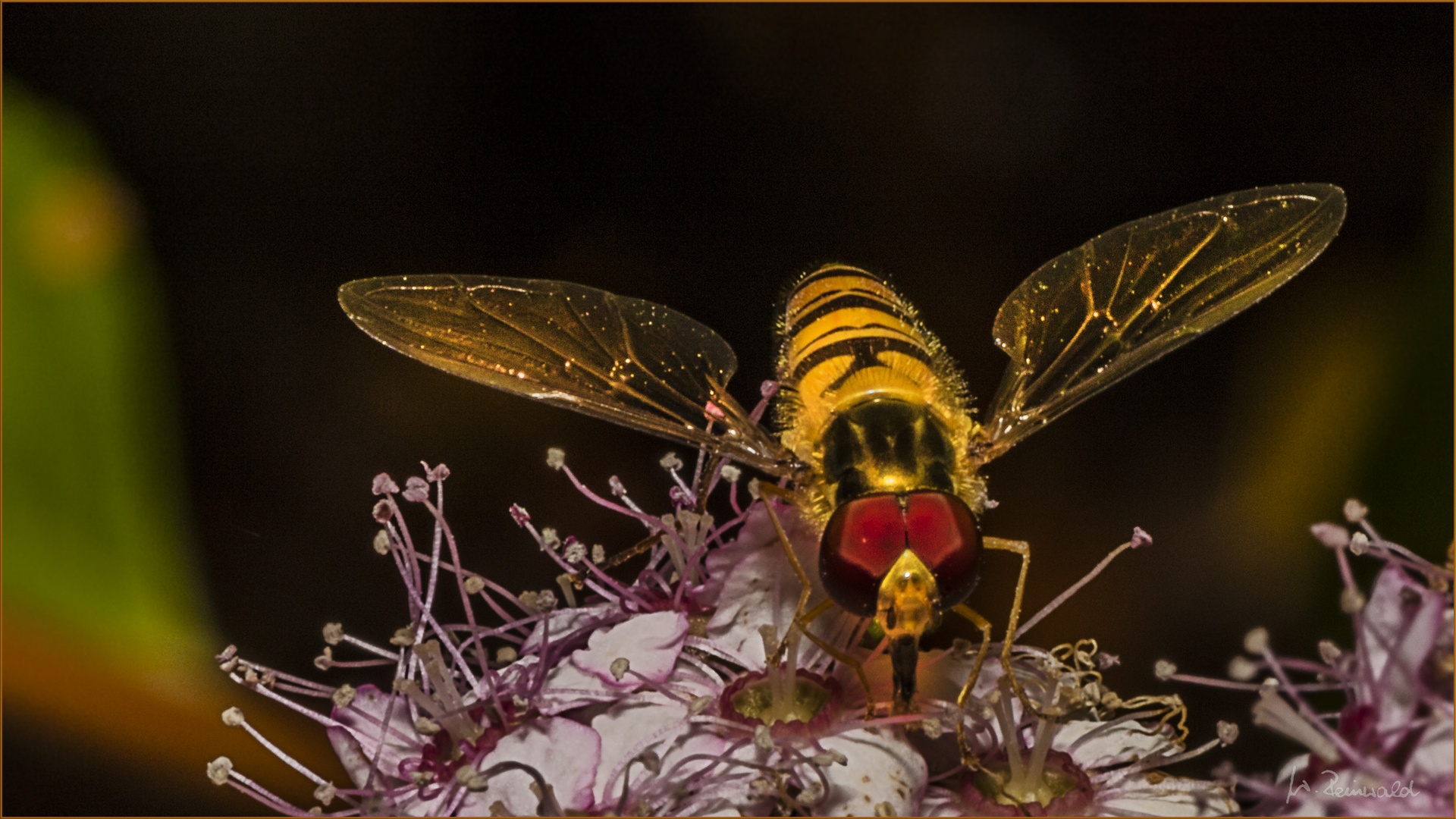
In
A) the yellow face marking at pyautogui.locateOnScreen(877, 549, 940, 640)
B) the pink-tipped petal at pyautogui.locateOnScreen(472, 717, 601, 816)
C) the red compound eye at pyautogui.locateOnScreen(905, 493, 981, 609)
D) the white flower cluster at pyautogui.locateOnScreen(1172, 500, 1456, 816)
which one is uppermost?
the red compound eye at pyautogui.locateOnScreen(905, 493, 981, 609)

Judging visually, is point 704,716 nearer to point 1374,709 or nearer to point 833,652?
point 833,652

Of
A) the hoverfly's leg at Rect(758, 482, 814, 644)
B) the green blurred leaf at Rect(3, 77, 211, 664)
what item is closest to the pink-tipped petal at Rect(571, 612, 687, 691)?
the hoverfly's leg at Rect(758, 482, 814, 644)

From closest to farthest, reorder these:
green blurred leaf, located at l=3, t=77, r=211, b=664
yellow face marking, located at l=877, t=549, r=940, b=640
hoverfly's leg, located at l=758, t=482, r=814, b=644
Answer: yellow face marking, located at l=877, t=549, r=940, b=640
hoverfly's leg, located at l=758, t=482, r=814, b=644
green blurred leaf, located at l=3, t=77, r=211, b=664

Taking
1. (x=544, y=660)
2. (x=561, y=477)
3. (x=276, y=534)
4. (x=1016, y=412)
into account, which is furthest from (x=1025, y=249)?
(x=276, y=534)

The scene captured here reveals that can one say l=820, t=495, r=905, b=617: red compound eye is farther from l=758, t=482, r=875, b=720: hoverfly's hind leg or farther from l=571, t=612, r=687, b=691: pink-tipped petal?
l=571, t=612, r=687, b=691: pink-tipped petal

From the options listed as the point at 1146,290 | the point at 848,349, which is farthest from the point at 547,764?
the point at 1146,290

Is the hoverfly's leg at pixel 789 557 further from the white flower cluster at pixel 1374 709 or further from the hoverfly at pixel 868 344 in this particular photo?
the white flower cluster at pixel 1374 709

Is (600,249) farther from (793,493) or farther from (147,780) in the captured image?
(147,780)
